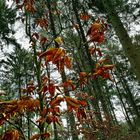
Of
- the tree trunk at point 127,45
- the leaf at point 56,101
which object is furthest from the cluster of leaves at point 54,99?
the tree trunk at point 127,45

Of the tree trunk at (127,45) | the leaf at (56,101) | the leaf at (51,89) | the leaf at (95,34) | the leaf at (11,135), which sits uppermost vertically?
the tree trunk at (127,45)

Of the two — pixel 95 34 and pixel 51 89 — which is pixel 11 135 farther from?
pixel 95 34

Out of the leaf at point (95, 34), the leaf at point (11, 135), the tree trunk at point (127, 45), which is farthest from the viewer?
the tree trunk at point (127, 45)

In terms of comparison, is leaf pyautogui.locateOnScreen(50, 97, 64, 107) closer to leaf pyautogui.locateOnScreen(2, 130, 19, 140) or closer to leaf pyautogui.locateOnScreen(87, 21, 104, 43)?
leaf pyautogui.locateOnScreen(2, 130, 19, 140)

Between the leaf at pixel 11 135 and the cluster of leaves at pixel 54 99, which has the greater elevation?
the cluster of leaves at pixel 54 99

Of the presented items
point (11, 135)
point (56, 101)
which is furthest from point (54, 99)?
point (11, 135)

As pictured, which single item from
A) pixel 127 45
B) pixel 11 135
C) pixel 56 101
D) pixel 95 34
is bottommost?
pixel 11 135

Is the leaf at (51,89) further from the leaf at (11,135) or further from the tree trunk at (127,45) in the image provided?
the tree trunk at (127,45)

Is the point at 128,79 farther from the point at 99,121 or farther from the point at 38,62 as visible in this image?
the point at 38,62

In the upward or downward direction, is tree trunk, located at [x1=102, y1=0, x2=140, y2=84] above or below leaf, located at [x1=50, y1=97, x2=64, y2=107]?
above

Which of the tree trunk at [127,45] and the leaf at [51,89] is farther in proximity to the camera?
the tree trunk at [127,45]

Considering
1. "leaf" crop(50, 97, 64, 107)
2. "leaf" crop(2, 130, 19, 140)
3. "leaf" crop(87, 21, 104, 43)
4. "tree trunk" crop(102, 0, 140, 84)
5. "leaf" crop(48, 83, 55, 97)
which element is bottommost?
"leaf" crop(2, 130, 19, 140)

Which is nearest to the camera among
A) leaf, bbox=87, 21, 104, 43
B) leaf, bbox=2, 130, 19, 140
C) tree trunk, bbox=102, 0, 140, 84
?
leaf, bbox=2, 130, 19, 140

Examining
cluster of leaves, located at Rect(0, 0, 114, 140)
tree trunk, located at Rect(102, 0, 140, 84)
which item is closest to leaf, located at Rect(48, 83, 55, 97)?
cluster of leaves, located at Rect(0, 0, 114, 140)
